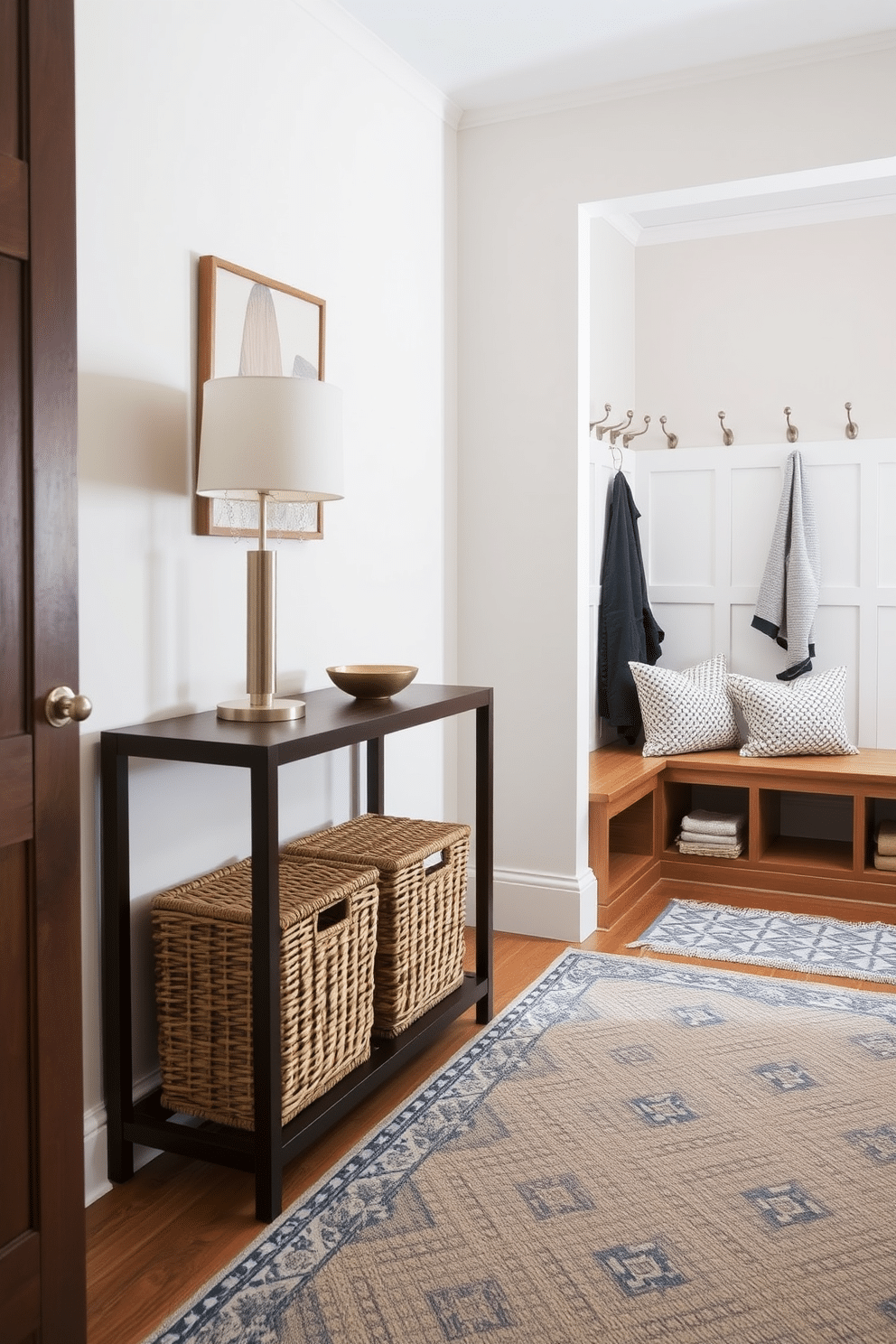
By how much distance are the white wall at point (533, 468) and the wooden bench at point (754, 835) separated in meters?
0.21

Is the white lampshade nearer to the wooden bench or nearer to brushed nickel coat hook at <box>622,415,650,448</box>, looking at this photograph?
the wooden bench

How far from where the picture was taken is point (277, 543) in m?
2.54

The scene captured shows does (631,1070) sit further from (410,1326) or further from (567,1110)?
(410,1326)

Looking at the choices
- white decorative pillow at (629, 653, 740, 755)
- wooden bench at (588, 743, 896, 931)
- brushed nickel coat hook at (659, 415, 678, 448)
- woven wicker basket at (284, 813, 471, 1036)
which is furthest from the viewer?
brushed nickel coat hook at (659, 415, 678, 448)

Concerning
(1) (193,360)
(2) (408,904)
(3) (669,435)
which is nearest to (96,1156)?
(2) (408,904)

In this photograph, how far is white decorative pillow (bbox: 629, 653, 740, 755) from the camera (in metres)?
4.01

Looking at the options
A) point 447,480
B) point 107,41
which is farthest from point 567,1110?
point 107,41

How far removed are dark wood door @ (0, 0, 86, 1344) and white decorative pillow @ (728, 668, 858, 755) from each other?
9.42ft

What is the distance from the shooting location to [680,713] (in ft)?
13.2

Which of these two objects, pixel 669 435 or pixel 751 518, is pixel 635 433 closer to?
pixel 669 435

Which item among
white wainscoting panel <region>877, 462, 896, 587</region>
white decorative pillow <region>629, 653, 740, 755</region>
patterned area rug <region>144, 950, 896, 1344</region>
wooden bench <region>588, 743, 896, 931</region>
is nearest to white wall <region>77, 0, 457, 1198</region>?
patterned area rug <region>144, 950, 896, 1344</region>

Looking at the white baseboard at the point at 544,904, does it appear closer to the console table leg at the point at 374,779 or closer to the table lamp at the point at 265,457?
the console table leg at the point at 374,779

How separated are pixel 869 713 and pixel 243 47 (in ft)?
10.3

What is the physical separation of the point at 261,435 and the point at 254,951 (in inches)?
36.2
